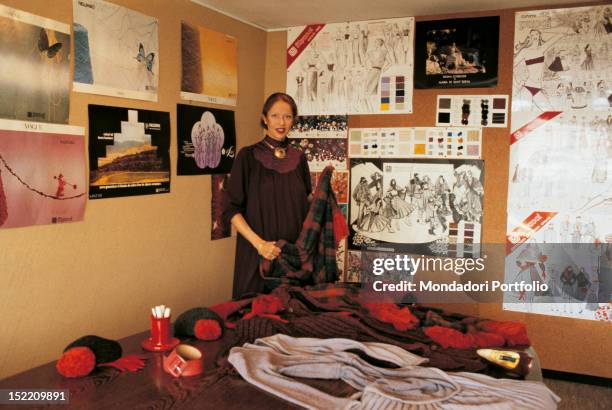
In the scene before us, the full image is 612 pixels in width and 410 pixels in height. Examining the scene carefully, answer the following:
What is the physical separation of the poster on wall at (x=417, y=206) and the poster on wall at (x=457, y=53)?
579 mm

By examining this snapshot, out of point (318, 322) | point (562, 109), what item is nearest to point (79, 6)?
point (318, 322)

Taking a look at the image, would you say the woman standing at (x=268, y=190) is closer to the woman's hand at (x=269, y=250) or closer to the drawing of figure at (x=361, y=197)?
the woman's hand at (x=269, y=250)

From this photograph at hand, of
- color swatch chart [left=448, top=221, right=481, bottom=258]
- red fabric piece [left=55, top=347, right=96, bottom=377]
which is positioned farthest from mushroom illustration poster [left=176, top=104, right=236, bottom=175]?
red fabric piece [left=55, top=347, right=96, bottom=377]

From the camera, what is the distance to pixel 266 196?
3016 millimetres

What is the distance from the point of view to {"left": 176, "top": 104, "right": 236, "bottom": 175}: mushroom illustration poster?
3430 millimetres

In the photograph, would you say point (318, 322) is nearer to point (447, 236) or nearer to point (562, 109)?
point (447, 236)

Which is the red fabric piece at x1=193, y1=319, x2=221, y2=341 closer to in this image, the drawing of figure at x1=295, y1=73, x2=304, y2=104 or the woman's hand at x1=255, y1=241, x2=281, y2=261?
the woman's hand at x1=255, y1=241, x2=281, y2=261

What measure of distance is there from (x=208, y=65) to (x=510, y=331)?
103 inches

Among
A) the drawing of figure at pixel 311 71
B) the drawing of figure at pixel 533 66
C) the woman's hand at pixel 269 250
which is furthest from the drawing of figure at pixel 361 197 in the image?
the woman's hand at pixel 269 250

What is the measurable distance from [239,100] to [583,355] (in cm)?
299

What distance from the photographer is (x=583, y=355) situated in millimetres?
3541

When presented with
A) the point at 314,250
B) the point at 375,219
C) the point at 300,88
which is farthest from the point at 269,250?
the point at 300,88

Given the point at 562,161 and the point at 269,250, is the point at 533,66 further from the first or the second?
the point at 269,250

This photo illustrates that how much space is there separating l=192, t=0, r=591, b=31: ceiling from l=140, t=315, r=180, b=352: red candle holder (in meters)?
2.44
